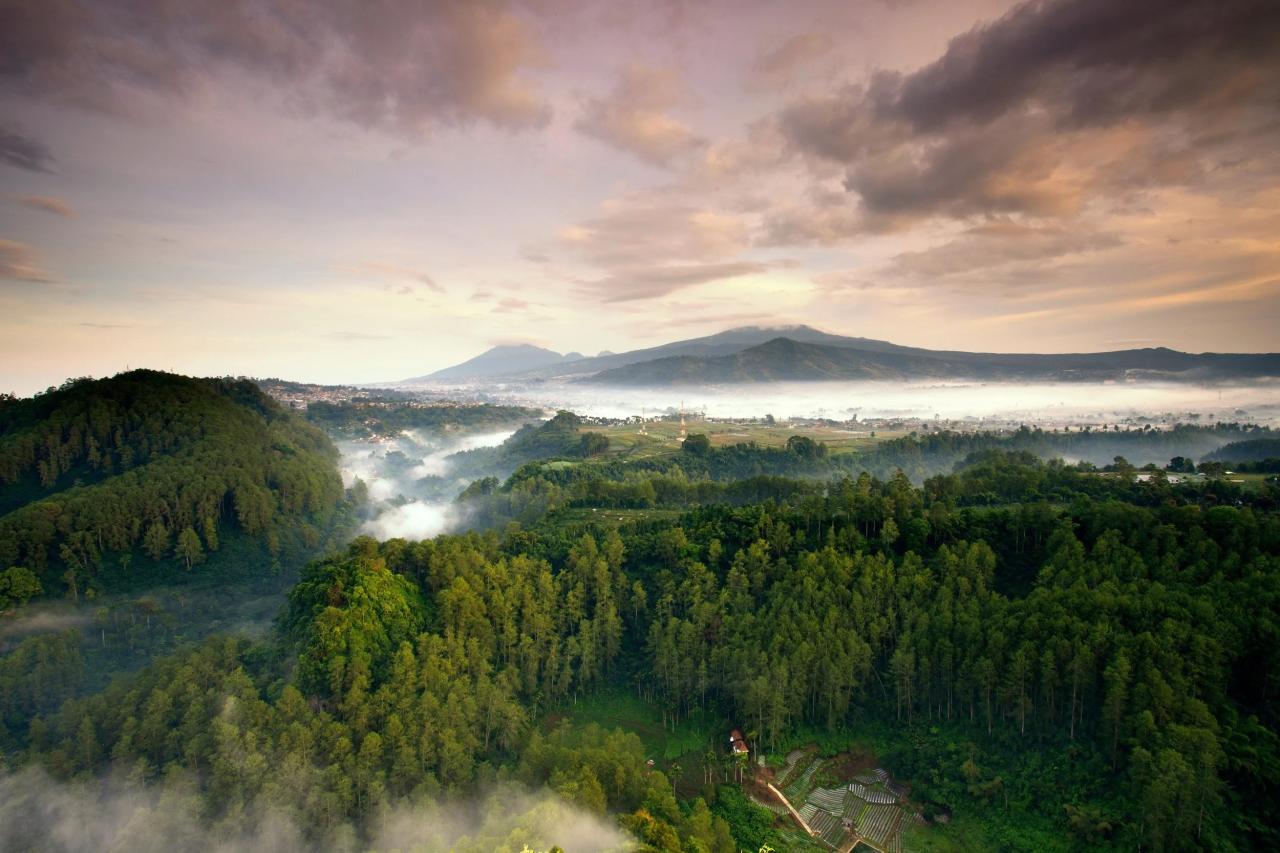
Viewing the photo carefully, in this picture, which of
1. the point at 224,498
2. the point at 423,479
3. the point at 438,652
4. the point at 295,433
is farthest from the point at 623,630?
the point at 423,479

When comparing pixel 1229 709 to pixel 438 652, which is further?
pixel 438 652

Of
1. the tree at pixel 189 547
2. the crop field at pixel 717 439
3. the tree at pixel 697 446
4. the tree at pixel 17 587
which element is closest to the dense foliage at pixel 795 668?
the tree at pixel 17 587

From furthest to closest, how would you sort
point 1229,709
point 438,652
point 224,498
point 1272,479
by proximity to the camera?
point 224,498
point 1272,479
point 438,652
point 1229,709

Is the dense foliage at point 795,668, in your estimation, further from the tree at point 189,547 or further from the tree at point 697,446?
the tree at point 697,446

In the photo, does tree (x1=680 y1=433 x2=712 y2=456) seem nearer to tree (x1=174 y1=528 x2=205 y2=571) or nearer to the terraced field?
tree (x1=174 y1=528 x2=205 y2=571)

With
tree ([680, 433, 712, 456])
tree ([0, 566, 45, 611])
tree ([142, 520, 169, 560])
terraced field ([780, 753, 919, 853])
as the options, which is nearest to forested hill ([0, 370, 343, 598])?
tree ([142, 520, 169, 560])

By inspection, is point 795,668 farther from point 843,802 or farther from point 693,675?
point 843,802

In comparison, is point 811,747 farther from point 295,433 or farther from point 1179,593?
point 295,433
